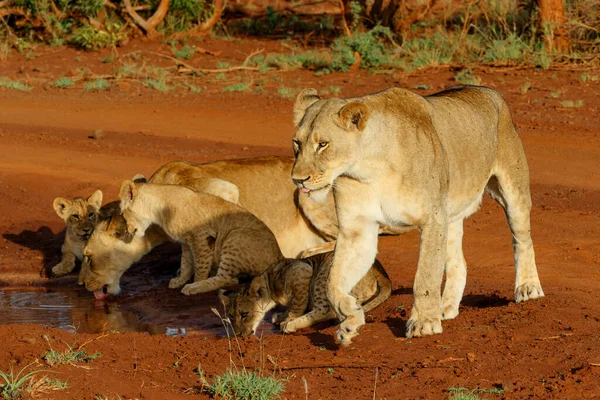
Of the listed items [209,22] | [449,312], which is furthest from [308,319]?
[209,22]

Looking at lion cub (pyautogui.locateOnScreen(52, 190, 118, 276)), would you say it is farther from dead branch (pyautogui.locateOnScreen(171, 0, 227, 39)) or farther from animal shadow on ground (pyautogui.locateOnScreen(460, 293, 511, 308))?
dead branch (pyautogui.locateOnScreen(171, 0, 227, 39))

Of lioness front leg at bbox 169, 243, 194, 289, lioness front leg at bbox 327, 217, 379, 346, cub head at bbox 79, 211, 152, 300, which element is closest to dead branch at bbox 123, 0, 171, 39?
cub head at bbox 79, 211, 152, 300

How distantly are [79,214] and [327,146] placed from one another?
16.4 feet

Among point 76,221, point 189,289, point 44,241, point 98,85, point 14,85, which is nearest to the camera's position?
point 189,289

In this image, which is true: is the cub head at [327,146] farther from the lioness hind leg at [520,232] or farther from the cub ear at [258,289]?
the cub ear at [258,289]

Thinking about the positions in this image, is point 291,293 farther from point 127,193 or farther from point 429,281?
point 127,193

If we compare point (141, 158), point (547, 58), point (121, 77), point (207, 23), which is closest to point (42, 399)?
point (141, 158)

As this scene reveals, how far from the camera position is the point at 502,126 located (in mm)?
8141

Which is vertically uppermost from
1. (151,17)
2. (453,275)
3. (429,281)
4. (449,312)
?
(429,281)

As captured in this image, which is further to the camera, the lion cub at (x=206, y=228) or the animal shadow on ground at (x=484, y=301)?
the lion cub at (x=206, y=228)

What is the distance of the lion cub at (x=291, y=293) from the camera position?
8.45 metres

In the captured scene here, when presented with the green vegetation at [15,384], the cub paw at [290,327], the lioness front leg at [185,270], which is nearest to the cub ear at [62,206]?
the lioness front leg at [185,270]

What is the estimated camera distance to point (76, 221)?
10719mm

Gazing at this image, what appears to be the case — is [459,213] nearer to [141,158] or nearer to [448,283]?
[448,283]
